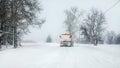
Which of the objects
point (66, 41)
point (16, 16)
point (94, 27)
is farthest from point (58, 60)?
point (94, 27)

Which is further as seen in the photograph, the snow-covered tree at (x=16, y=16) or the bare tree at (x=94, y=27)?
the bare tree at (x=94, y=27)

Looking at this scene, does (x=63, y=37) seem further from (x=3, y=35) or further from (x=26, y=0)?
(x=3, y=35)

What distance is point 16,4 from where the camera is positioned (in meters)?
32.2

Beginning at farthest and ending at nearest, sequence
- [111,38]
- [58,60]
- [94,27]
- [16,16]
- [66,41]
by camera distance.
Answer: [111,38] → [94,27] → [66,41] → [16,16] → [58,60]

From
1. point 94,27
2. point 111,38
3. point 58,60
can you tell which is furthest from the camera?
point 111,38

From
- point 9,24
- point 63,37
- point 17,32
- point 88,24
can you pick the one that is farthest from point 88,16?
point 9,24

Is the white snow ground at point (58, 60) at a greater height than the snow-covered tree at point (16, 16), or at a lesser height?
lesser

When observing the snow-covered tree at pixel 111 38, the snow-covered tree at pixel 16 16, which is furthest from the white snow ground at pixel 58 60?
the snow-covered tree at pixel 111 38

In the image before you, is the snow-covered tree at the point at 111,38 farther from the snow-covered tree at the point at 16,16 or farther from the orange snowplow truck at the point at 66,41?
the snow-covered tree at the point at 16,16

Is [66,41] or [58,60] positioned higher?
[66,41]

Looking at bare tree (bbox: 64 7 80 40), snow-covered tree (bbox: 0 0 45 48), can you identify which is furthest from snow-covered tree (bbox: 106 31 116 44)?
snow-covered tree (bbox: 0 0 45 48)

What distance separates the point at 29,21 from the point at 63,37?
12.2 meters

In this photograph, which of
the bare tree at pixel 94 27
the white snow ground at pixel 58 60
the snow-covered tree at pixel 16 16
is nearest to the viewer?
the white snow ground at pixel 58 60

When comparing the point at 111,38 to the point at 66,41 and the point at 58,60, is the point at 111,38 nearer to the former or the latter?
the point at 66,41
